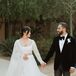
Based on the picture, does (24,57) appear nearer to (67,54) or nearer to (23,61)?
(23,61)

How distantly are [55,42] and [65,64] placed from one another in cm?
52

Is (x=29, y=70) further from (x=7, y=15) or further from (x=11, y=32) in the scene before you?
(x=11, y=32)

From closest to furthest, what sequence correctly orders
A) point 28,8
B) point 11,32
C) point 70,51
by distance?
point 70,51 → point 28,8 → point 11,32

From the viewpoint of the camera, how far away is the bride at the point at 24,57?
816 cm

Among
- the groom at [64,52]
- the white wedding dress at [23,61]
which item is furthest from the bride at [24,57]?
the groom at [64,52]

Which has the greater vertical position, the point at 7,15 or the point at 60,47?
the point at 60,47

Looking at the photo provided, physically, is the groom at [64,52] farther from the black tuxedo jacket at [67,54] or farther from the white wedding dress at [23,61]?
the white wedding dress at [23,61]

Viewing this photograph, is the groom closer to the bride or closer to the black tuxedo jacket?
the black tuxedo jacket

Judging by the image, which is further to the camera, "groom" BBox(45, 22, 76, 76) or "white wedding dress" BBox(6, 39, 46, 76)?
"white wedding dress" BBox(6, 39, 46, 76)

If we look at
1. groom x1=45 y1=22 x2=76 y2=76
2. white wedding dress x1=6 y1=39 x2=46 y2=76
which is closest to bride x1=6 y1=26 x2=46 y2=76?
white wedding dress x1=6 y1=39 x2=46 y2=76

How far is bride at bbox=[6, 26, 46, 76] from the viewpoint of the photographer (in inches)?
321

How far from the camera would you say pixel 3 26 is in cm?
2919

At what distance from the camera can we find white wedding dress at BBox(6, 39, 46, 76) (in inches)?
322

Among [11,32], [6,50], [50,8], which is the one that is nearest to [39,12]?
[50,8]
